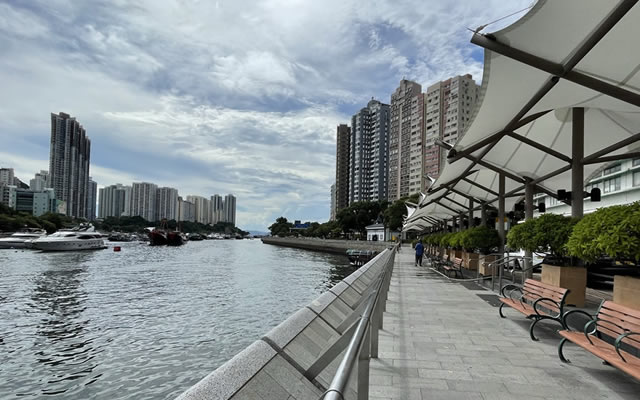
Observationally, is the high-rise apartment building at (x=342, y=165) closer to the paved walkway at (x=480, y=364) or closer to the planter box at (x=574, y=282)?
the planter box at (x=574, y=282)

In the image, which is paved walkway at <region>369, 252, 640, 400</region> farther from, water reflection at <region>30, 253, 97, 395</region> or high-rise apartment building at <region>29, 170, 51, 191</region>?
high-rise apartment building at <region>29, 170, 51, 191</region>

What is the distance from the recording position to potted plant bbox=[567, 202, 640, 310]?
4672 millimetres

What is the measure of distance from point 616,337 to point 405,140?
14060 cm

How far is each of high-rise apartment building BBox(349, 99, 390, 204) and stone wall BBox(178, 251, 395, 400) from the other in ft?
504

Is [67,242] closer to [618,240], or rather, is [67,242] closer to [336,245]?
[336,245]

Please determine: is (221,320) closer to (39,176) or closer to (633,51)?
(633,51)

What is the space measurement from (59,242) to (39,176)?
6059 inches

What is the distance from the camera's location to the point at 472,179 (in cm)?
1745

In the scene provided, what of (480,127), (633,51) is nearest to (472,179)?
(480,127)

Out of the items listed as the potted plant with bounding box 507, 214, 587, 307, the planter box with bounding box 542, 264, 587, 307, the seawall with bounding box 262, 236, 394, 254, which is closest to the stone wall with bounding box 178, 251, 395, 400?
the potted plant with bounding box 507, 214, 587, 307

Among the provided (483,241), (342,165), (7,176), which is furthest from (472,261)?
(7,176)

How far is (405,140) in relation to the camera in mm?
141125

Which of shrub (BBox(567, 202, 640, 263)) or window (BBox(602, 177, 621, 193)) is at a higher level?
window (BBox(602, 177, 621, 193))

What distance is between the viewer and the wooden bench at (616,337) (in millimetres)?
3793
